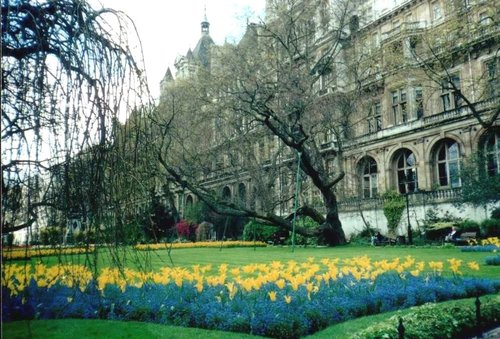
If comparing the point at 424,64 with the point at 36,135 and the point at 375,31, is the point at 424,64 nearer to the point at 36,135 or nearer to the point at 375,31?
the point at 375,31

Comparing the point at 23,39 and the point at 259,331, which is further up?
the point at 23,39

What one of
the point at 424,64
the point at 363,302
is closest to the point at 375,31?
the point at 424,64

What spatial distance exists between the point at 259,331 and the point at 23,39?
3.70 metres

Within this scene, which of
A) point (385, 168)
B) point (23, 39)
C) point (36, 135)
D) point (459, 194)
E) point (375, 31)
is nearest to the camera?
point (36, 135)

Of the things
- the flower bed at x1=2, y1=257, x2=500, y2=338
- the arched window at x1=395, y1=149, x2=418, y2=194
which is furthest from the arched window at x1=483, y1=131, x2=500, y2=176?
the flower bed at x1=2, y1=257, x2=500, y2=338

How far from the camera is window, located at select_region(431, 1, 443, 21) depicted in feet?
103

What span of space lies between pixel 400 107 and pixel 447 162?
6.13 metres

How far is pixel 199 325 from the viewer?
521 centimetres

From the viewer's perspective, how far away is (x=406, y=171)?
1229 inches

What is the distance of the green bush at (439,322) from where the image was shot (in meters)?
4.43

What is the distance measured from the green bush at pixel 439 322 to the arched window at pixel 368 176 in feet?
95.1

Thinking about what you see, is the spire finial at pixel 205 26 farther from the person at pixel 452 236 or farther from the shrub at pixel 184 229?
the person at pixel 452 236

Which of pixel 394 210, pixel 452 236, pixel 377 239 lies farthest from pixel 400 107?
pixel 452 236

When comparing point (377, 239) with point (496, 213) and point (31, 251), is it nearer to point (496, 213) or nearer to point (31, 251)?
point (496, 213)
